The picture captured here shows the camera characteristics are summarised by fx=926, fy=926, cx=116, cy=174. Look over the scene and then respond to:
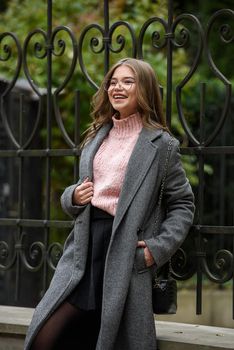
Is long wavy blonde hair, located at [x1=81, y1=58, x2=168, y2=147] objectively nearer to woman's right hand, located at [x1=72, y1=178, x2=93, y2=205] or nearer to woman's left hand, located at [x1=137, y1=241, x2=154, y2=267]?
woman's right hand, located at [x1=72, y1=178, x2=93, y2=205]

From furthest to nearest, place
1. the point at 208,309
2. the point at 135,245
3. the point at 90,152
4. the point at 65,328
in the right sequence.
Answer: the point at 208,309, the point at 90,152, the point at 65,328, the point at 135,245

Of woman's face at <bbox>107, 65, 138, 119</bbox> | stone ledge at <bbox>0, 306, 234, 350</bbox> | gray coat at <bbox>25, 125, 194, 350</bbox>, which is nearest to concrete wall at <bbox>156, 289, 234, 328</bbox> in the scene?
stone ledge at <bbox>0, 306, 234, 350</bbox>

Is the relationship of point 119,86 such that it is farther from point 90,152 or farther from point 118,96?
point 90,152

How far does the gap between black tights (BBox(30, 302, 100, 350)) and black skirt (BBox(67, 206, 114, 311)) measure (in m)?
0.04

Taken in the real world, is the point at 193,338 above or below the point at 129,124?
below

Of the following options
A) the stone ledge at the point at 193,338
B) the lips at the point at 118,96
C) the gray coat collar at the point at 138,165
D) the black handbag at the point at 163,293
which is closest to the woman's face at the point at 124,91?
the lips at the point at 118,96

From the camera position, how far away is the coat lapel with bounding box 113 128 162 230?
12.1 feet

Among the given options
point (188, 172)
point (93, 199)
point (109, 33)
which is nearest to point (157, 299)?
point (93, 199)

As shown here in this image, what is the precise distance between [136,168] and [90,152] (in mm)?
273

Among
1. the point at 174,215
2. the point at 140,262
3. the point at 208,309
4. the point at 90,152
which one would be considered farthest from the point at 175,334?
the point at 208,309

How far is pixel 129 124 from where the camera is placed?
3.86m

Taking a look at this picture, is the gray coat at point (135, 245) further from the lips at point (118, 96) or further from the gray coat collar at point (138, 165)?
the lips at point (118, 96)

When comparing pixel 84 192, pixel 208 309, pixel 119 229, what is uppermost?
pixel 84 192

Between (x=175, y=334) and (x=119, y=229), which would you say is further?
(x=175, y=334)
